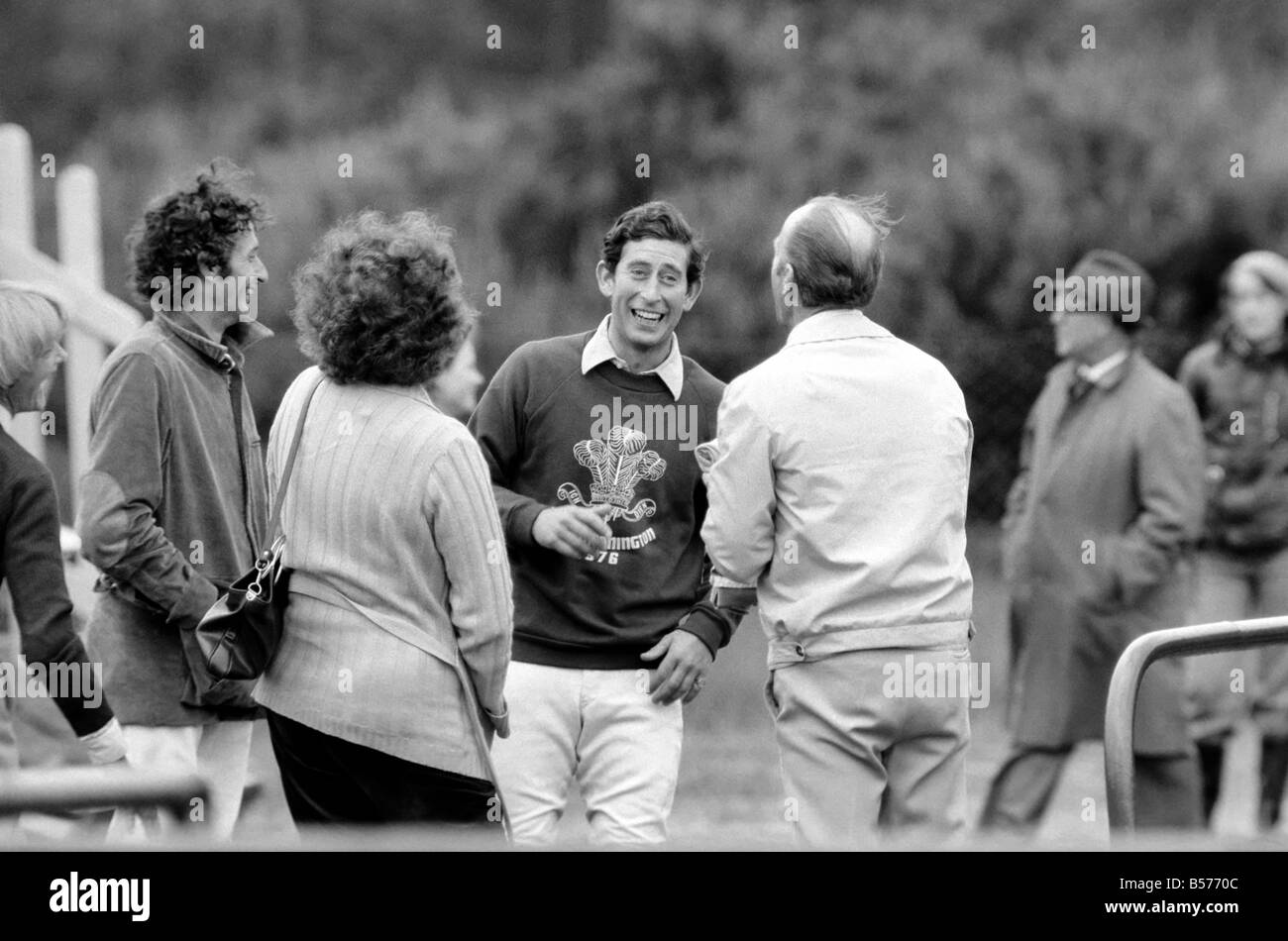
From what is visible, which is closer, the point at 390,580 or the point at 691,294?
the point at 390,580

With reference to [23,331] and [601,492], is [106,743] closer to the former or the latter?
[23,331]

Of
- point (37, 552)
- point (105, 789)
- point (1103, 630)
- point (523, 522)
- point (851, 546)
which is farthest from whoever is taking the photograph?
point (1103, 630)

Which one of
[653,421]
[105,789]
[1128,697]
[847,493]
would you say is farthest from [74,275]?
[105,789]

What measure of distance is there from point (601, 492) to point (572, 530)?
0.25 metres

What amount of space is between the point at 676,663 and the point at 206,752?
1.06m

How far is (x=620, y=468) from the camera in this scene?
4188 mm

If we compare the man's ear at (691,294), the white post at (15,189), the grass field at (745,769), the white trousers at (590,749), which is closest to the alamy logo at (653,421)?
the man's ear at (691,294)

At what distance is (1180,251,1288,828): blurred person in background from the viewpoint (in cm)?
663

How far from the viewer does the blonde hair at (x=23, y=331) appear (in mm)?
3887

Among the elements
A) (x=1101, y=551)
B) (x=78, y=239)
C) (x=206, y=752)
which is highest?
(x=78, y=239)

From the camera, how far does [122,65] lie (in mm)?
18734

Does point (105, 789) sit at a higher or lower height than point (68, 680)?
higher

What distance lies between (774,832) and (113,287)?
840cm
